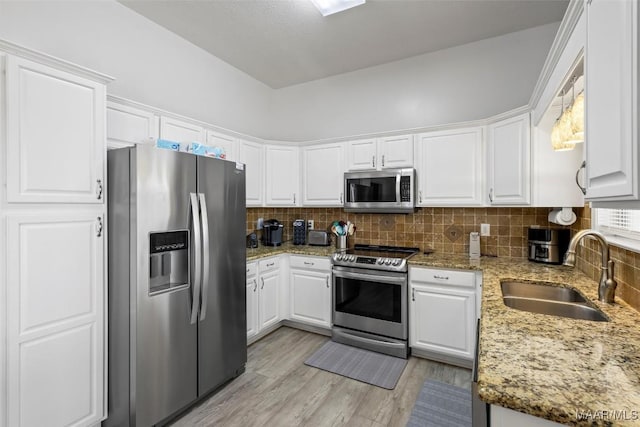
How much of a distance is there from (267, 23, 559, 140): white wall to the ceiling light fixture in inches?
47.3

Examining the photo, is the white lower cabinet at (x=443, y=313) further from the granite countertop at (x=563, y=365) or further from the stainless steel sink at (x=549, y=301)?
the granite countertop at (x=563, y=365)

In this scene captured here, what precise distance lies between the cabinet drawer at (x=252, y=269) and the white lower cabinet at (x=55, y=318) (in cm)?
123

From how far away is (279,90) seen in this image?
4.20m

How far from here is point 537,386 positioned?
814 mm

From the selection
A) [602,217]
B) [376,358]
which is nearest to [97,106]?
[376,358]

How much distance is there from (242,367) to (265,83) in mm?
3372

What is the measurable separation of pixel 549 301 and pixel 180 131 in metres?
2.91

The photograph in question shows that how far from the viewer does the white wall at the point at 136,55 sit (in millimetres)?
2008

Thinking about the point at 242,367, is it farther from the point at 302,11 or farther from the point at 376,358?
the point at 302,11

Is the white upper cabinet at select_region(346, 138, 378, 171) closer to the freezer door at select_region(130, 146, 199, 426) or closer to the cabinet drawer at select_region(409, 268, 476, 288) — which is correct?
the cabinet drawer at select_region(409, 268, 476, 288)

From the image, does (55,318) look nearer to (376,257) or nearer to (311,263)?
(311,263)

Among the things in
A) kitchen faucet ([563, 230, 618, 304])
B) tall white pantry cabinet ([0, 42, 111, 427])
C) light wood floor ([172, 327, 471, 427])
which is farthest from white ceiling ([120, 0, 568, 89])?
light wood floor ([172, 327, 471, 427])

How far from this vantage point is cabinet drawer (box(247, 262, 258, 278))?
288 centimetres

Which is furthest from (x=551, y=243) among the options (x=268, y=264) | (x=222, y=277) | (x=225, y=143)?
(x=225, y=143)
